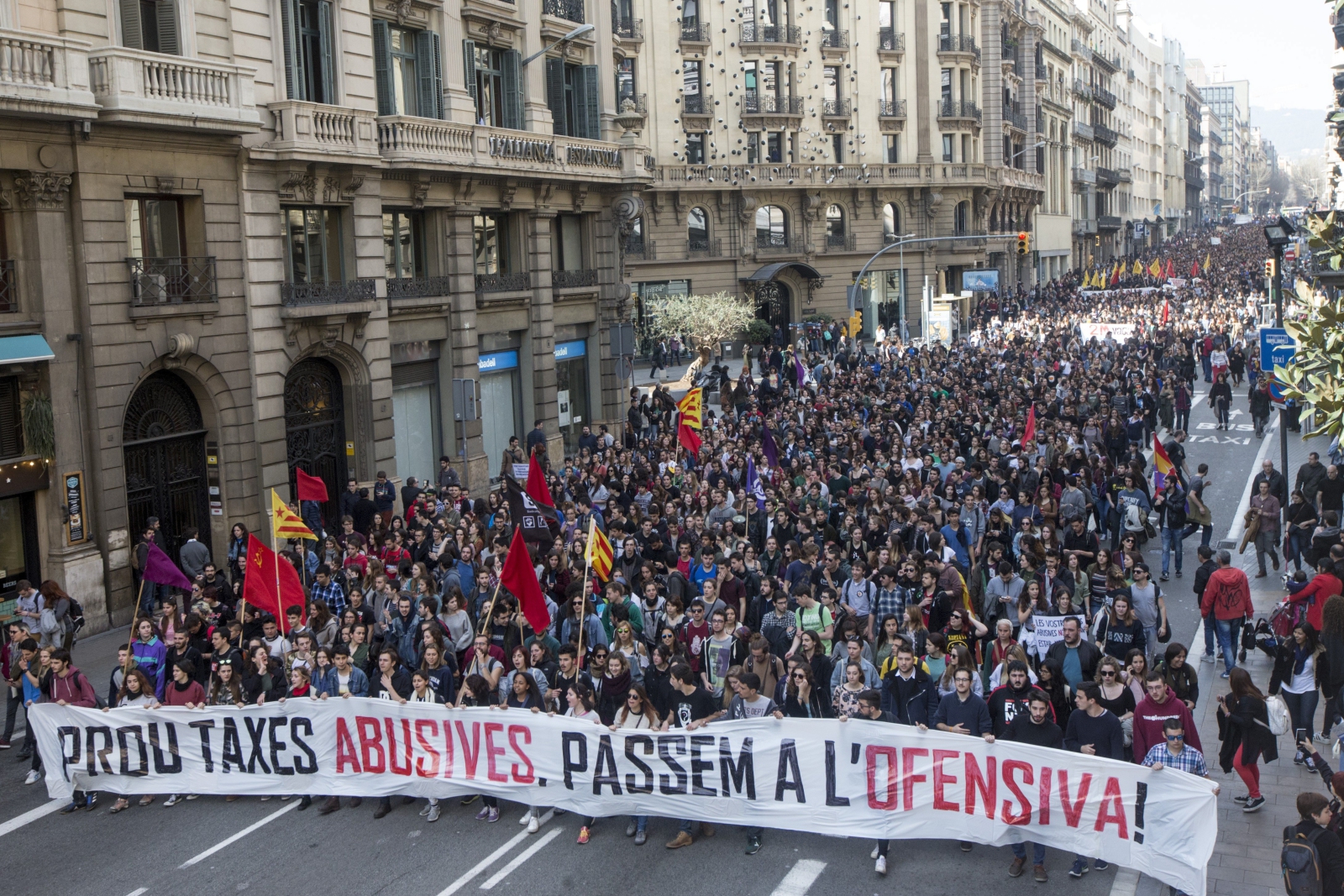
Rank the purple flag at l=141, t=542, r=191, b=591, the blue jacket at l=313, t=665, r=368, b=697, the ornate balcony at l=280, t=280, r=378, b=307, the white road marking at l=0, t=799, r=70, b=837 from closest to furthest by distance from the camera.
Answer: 1. the white road marking at l=0, t=799, r=70, b=837
2. the blue jacket at l=313, t=665, r=368, b=697
3. the purple flag at l=141, t=542, r=191, b=591
4. the ornate balcony at l=280, t=280, r=378, b=307

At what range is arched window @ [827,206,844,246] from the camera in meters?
62.4

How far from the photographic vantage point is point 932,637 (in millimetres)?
11688

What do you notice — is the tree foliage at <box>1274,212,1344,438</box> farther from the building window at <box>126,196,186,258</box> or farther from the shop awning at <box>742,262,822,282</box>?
the shop awning at <box>742,262,822,282</box>

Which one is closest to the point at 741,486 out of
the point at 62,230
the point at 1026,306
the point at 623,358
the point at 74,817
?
the point at 623,358

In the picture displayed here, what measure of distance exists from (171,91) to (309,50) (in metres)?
4.44

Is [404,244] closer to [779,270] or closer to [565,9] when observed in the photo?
[565,9]

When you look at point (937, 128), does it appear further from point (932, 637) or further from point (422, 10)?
point (932, 637)

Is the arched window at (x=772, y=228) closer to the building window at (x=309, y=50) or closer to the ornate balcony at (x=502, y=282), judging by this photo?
the ornate balcony at (x=502, y=282)

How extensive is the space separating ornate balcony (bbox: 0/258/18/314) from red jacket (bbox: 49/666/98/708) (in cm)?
781

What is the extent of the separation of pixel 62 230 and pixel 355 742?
1124cm

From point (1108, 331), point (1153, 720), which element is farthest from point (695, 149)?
point (1153, 720)

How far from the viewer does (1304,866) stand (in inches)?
320

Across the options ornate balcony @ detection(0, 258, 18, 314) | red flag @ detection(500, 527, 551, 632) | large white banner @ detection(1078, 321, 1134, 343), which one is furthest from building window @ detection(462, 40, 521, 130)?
large white banner @ detection(1078, 321, 1134, 343)

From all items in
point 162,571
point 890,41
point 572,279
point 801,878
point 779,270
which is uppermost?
point 890,41
